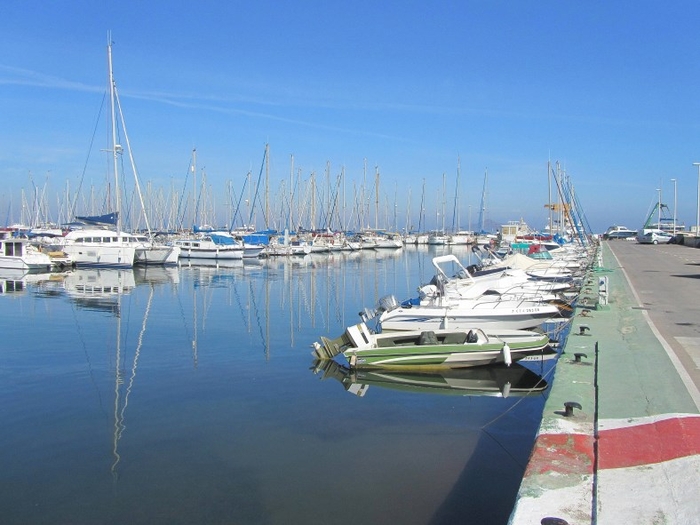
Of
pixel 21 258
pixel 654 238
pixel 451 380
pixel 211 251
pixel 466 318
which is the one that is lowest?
pixel 21 258

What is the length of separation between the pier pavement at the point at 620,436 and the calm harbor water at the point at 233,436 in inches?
58.9

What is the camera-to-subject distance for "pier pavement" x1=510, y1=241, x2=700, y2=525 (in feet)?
19.4

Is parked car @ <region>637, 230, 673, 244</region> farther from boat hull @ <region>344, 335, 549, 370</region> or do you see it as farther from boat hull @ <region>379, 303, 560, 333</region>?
boat hull @ <region>344, 335, 549, 370</region>


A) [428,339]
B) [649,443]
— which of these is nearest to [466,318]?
[428,339]

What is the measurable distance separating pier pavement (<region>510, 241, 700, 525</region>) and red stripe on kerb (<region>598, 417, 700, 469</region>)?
0.01 meters

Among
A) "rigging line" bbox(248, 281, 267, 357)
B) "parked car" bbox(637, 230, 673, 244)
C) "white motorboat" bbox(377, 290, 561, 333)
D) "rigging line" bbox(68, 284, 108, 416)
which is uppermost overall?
"parked car" bbox(637, 230, 673, 244)

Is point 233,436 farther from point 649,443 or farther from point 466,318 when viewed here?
point 466,318

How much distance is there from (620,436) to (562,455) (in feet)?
3.17

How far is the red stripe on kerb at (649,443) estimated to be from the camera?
6.98 metres

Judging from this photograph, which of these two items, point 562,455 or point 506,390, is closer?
point 562,455

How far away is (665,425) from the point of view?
26.3 feet

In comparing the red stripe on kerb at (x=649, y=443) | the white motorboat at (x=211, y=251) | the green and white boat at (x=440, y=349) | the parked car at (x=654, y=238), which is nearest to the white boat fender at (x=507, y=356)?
the green and white boat at (x=440, y=349)

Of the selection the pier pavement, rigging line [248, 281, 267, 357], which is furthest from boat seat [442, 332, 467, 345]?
rigging line [248, 281, 267, 357]

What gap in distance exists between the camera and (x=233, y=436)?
11766mm
